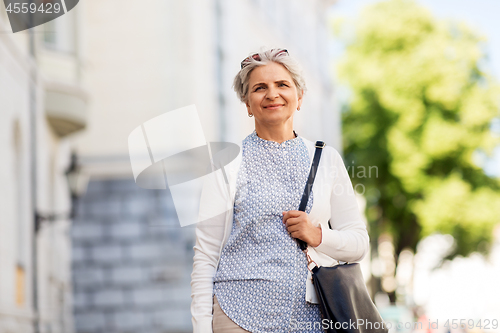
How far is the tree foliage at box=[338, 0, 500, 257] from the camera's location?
1959 centimetres

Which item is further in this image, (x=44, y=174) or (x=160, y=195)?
(x=160, y=195)

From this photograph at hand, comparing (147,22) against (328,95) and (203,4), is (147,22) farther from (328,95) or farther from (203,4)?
(328,95)

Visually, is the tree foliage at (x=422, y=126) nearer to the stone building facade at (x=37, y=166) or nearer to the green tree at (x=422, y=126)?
the green tree at (x=422, y=126)

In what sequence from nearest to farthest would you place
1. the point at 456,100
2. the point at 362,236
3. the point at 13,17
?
the point at 362,236, the point at 13,17, the point at 456,100

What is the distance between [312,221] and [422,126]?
18721mm

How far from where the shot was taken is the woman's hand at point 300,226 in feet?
6.78

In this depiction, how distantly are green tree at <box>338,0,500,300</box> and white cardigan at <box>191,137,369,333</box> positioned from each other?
17.6 m

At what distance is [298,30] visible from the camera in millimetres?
21375

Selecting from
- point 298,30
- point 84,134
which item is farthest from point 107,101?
point 298,30

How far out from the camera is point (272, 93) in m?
2.14

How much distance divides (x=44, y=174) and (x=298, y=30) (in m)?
12.8

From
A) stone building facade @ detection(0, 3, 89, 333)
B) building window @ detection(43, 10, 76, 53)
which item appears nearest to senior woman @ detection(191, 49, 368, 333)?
stone building facade @ detection(0, 3, 89, 333)

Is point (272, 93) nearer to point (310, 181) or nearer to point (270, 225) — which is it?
point (310, 181)

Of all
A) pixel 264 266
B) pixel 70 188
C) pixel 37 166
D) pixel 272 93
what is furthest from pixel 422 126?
pixel 264 266
